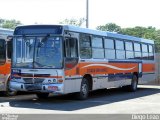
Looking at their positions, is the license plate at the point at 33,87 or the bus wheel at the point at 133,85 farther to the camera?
the bus wheel at the point at 133,85

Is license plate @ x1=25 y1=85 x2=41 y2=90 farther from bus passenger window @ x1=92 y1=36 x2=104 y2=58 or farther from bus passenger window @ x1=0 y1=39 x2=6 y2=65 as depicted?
bus passenger window @ x1=92 y1=36 x2=104 y2=58

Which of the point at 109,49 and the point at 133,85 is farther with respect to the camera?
the point at 133,85

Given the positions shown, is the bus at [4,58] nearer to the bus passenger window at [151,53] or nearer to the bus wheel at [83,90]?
the bus wheel at [83,90]

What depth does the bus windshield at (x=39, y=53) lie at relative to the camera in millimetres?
16641

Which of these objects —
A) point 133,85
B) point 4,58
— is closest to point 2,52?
point 4,58

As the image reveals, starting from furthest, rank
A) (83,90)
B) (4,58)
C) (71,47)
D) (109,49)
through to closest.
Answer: (109,49), (4,58), (83,90), (71,47)

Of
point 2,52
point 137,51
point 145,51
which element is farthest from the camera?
point 145,51

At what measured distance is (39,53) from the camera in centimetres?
1683

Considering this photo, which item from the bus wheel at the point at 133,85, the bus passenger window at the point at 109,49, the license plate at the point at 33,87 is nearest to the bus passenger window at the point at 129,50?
the bus wheel at the point at 133,85

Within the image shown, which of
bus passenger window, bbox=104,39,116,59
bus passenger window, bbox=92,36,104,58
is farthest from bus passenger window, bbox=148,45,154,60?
bus passenger window, bbox=92,36,104,58

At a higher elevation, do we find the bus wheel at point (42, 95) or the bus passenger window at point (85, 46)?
the bus passenger window at point (85, 46)

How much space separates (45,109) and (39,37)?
3355 millimetres

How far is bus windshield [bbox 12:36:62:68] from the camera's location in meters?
16.6

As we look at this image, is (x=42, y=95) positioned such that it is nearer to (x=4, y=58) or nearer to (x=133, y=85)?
(x=4, y=58)
